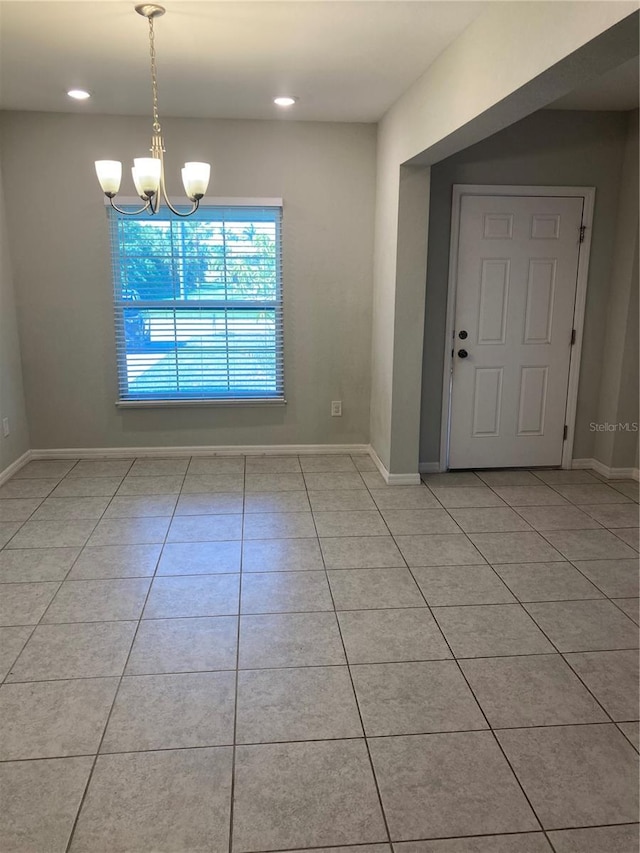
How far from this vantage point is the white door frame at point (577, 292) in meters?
4.35

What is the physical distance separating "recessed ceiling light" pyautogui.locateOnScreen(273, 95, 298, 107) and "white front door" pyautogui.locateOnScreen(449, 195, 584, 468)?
1.33 meters

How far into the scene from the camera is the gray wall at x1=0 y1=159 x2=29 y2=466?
441 cm

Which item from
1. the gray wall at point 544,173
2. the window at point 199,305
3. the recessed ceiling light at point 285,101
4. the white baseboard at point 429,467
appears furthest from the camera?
the white baseboard at point 429,467

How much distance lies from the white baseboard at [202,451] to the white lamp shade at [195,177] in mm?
2536

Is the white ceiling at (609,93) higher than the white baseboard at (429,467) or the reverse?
higher

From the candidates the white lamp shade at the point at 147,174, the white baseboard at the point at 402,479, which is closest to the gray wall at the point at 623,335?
the white baseboard at the point at 402,479

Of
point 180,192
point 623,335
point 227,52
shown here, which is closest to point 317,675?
point 227,52

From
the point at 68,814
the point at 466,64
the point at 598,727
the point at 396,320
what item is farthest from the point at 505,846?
the point at 396,320

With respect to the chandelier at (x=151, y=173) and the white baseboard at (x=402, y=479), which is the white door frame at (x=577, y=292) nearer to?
the white baseboard at (x=402, y=479)

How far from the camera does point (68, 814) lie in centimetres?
175

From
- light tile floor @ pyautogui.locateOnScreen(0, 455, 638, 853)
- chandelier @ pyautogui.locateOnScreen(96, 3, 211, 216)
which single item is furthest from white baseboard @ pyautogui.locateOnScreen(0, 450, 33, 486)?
chandelier @ pyautogui.locateOnScreen(96, 3, 211, 216)

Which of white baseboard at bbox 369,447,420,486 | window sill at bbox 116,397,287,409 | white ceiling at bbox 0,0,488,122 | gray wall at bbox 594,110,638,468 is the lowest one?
white baseboard at bbox 369,447,420,486

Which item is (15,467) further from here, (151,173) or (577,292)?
(577,292)

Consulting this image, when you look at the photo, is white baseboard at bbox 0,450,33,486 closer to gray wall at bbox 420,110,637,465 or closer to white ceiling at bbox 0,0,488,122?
white ceiling at bbox 0,0,488,122
